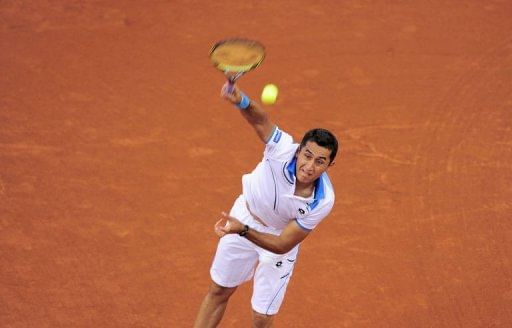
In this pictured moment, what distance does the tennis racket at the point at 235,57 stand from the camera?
5973 millimetres

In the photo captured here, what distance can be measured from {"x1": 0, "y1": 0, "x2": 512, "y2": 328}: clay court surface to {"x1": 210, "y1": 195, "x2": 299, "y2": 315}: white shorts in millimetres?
821

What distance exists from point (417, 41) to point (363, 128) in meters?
2.22

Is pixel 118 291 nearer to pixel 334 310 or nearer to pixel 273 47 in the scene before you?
pixel 334 310

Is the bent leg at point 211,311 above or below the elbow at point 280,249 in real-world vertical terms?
below

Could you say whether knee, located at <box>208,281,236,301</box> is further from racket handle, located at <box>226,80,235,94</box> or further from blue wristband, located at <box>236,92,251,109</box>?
racket handle, located at <box>226,80,235,94</box>

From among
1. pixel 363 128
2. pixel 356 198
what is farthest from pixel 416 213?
pixel 363 128

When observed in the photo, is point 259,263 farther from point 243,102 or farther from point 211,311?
point 243,102

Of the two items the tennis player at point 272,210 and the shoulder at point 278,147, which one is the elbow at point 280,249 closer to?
the tennis player at point 272,210

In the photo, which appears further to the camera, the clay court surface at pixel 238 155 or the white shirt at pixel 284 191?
the clay court surface at pixel 238 155

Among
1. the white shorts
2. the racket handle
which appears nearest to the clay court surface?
the white shorts

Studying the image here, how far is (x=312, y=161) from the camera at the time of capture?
19.0 ft

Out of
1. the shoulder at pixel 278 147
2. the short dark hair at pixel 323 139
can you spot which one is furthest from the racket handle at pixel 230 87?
the short dark hair at pixel 323 139

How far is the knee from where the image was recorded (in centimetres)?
675

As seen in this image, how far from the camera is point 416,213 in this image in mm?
8422
